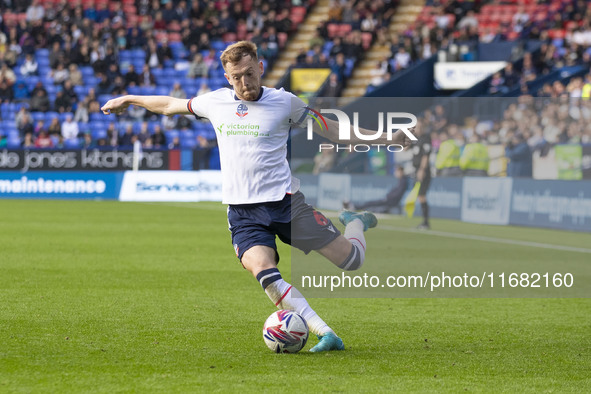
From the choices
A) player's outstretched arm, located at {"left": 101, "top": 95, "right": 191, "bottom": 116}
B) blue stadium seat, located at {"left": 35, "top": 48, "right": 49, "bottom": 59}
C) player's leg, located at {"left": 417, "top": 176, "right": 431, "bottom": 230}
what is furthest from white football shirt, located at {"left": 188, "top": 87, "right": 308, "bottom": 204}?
blue stadium seat, located at {"left": 35, "top": 48, "right": 49, "bottom": 59}

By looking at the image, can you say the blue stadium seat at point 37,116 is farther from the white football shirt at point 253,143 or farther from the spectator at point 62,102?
the white football shirt at point 253,143

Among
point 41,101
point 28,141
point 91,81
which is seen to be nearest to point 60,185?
point 28,141

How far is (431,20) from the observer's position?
34906 mm

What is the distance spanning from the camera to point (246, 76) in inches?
258

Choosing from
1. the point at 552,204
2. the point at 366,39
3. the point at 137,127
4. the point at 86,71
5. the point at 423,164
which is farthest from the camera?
the point at 366,39

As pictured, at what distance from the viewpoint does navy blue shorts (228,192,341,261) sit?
22.0 feet

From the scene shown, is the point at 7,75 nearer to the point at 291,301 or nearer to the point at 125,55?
the point at 125,55

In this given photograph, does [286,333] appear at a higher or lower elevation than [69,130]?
higher

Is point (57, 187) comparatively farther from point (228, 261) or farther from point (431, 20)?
point (228, 261)

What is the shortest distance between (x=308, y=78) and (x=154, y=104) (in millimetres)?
27618

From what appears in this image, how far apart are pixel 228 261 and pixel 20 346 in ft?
21.9

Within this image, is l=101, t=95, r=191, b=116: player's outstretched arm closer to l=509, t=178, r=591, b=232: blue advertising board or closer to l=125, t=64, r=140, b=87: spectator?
l=509, t=178, r=591, b=232: blue advertising board

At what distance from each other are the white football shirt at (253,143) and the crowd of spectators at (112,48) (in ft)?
81.3

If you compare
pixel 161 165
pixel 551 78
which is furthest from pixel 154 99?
pixel 161 165
